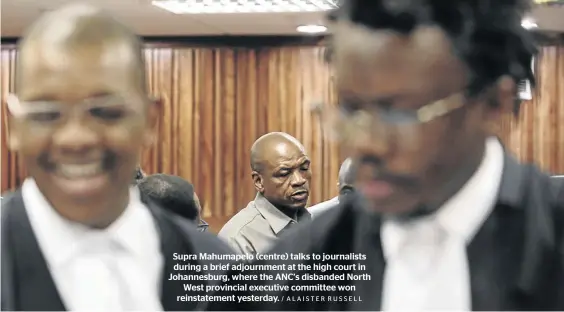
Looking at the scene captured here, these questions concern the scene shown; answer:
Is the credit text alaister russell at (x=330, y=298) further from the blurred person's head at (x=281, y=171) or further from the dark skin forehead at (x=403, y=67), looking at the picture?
the dark skin forehead at (x=403, y=67)

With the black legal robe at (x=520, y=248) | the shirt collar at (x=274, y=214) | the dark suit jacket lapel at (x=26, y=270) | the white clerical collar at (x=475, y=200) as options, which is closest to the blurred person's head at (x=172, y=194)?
the shirt collar at (x=274, y=214)

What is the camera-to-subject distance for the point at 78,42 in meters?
1.35

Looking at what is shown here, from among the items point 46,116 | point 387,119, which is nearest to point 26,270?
point 46,116

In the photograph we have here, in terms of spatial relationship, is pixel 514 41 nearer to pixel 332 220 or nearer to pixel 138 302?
pixel 332 220

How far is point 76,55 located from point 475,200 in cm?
77

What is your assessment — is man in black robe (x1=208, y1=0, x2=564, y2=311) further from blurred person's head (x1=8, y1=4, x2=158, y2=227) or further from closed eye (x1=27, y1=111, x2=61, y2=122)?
closed eye (x1=27, y1=111, x2=61, y2=122)

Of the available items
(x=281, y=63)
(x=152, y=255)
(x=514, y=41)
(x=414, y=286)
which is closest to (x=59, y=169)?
(x=152, y=255)

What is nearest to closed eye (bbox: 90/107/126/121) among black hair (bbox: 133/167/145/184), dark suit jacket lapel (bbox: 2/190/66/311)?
black hair (bbox: 133/167/145/184)

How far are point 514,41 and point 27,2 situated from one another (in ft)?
2.95

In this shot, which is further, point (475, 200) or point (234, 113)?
point (234, 113)

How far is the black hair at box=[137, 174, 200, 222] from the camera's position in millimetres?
1448

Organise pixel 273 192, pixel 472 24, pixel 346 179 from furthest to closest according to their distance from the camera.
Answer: pixel 273 192 < pixel 346 179 < pixel 472 24

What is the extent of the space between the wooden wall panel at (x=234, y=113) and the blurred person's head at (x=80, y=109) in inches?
1.7

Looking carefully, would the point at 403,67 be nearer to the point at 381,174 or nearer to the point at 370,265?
the point at 381,174
